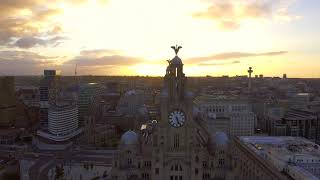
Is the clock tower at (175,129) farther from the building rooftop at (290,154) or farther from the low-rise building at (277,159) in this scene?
the building rooftop at (290,154)

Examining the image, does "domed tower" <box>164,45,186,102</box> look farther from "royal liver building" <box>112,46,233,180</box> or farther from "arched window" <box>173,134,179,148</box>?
"arched window" <box>173,134,179,148</box>

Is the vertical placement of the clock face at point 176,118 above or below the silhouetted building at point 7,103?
above

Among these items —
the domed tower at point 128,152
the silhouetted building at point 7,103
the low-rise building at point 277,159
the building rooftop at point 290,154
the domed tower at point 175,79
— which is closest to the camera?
the domed tower at point 175,79

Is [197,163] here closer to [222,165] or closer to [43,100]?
[222,165]

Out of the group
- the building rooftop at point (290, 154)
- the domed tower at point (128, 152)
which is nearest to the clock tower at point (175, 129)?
the domed tower at point (128, 152)

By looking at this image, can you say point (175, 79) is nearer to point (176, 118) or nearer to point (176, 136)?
point (176, 118)

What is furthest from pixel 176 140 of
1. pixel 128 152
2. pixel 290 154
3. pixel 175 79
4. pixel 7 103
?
pixel 7 103

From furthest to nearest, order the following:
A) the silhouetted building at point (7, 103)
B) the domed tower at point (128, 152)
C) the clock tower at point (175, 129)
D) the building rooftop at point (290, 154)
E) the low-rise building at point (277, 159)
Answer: the silhouetted building at point (7, 103)
the building rooftop at point (290, 154)
the low-rise building at point (277, 159)
the domed tower at point (128, 152)
the clock tower at point (175, 129)
